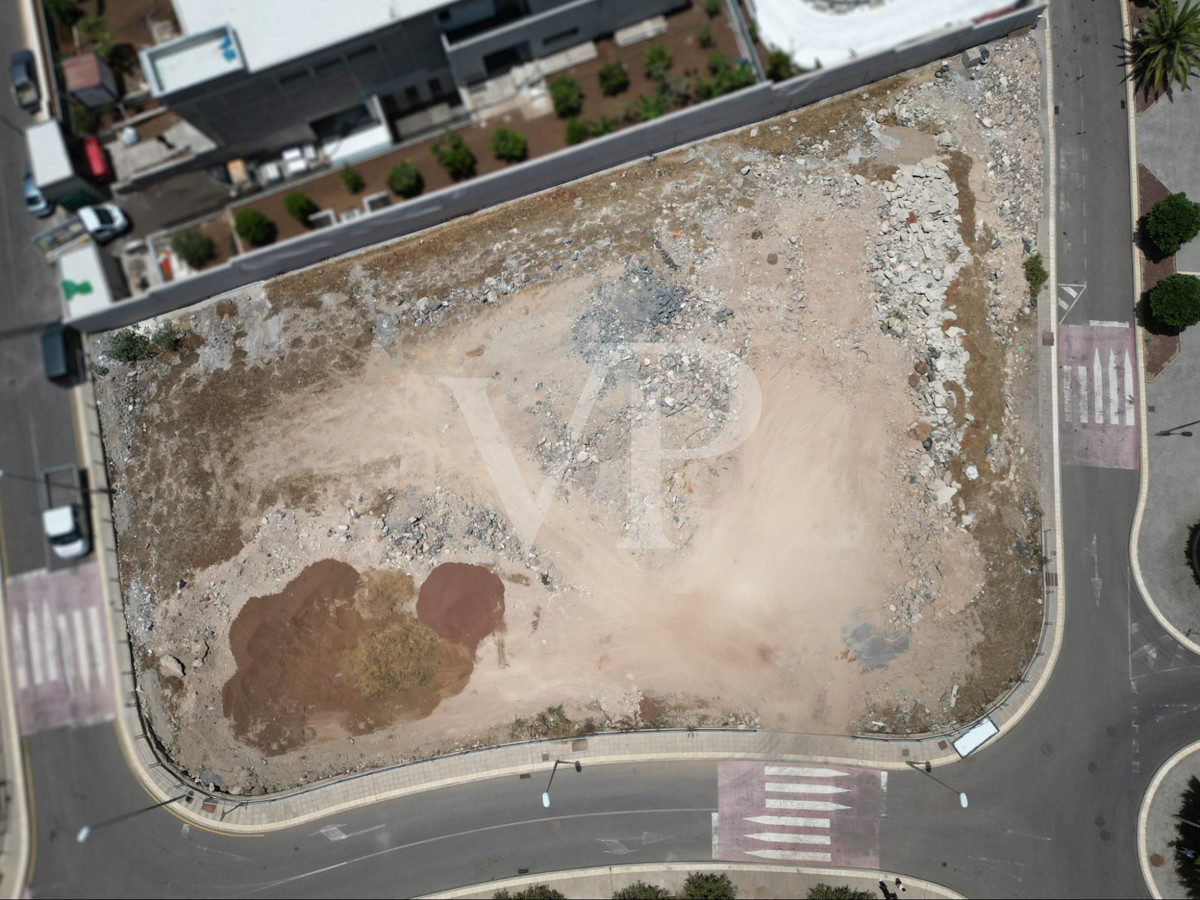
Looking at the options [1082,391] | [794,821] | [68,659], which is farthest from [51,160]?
[1082,391]

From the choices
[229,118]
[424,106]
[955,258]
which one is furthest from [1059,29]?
[229,118]

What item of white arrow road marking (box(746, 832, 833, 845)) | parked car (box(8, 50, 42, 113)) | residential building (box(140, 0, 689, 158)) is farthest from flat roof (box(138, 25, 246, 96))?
white arrow road marking (box(746, 832, 833, 845))

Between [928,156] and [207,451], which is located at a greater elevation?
[928,156]

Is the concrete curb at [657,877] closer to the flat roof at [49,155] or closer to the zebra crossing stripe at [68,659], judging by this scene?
the zebra crossing stripe at [68,659]

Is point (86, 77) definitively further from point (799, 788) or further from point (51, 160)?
point (799, 788)

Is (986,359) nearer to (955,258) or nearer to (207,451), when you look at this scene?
(955,258)

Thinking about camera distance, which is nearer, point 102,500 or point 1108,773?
point 1108,773
